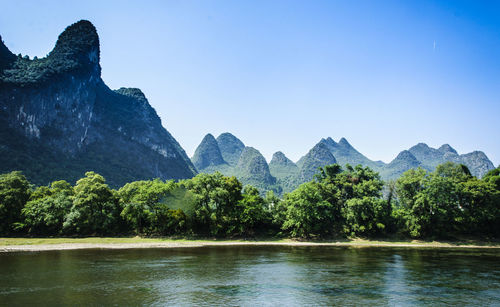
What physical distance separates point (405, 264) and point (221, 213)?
119 feet

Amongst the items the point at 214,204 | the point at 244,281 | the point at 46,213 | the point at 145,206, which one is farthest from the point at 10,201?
the point at 244,281

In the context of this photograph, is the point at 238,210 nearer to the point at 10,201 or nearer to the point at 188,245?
the point at 188,245

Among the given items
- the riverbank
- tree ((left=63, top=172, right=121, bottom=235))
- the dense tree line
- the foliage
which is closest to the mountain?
the dense tree line

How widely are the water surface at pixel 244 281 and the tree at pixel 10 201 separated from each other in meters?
26.3

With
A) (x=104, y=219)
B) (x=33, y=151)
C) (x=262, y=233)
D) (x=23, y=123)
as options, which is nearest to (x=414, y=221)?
(x=262, y=233)

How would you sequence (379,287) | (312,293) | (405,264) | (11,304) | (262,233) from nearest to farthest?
(11,304) → (312,293) → (379,287) → (405,264) → (262,233)

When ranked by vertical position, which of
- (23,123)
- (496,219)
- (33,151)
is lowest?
(496,219)

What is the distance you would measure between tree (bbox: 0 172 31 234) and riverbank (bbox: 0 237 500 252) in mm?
6624

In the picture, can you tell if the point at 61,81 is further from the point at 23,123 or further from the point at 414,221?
the point at 414,221

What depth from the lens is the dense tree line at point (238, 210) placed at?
2266 inches

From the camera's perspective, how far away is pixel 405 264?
3522cm

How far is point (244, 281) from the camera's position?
85.1ft

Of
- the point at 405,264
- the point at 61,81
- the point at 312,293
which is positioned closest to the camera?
the point at 312,293

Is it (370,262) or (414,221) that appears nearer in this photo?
(370,262)
